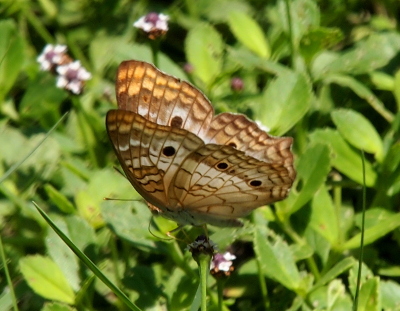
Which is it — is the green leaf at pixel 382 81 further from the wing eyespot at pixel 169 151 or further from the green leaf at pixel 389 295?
the wing eyespot at pixel 169 151

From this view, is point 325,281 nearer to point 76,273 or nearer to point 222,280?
point 222,280

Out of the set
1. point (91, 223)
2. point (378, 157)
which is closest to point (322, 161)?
point (378, 157)

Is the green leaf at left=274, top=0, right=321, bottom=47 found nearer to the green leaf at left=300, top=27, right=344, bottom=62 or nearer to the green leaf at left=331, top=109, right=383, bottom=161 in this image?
the green leaf at left=300, top=27, right=344, bottom=62

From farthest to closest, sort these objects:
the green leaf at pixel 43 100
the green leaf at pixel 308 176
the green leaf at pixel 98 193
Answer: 1. the green leaf at pixel 43 100
2. the green leaf at pixel 98 193
3. the green leaf at pixel 308 176

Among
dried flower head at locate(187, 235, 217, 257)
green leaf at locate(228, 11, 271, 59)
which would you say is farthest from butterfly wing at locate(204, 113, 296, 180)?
green leaf at locate(228, 11, 271, 59)

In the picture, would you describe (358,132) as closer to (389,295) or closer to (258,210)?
(258,210)

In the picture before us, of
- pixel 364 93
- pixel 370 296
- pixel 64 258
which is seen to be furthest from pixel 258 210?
pixel 364 93

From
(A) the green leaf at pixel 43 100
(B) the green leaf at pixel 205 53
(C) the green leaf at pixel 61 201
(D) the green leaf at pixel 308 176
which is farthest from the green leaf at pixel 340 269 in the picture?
(A) the green leaf at pixel 43 100
